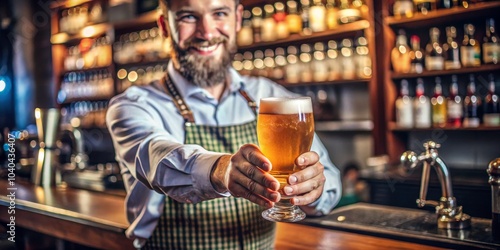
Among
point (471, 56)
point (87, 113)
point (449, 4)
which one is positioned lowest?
point (87, 113)

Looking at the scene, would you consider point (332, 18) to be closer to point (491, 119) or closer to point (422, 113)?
point (422, 113)

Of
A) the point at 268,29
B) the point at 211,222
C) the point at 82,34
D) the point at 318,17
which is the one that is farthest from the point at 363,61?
the point at 82,34

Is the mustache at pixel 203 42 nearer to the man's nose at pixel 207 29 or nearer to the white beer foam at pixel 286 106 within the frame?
the man's nose at pixel 207 29

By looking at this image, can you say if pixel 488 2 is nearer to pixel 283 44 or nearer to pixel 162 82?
pixel 283 44

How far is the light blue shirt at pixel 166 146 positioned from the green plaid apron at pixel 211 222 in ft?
0.12

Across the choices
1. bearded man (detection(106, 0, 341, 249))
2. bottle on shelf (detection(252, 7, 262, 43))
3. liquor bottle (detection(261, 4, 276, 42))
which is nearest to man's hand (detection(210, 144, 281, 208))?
bearded man (detection(106, 0, 341, 249))

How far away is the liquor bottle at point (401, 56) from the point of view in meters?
3.50

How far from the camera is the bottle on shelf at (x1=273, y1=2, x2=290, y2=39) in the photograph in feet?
13.0

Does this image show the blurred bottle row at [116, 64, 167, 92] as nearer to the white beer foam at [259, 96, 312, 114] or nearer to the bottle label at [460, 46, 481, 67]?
the bottle label at [460, 46, 481, 67]

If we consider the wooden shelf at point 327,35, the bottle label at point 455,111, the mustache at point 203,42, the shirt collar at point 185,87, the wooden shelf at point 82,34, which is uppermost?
the wooden shelf at point 82,34

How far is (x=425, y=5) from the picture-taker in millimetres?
3383

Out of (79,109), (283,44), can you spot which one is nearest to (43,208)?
(283,44)

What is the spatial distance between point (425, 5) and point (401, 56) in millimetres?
362

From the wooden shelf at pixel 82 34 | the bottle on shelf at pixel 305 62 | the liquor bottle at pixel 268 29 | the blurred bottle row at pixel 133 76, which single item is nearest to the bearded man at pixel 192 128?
the bottle on shelf at pixel 305 62
